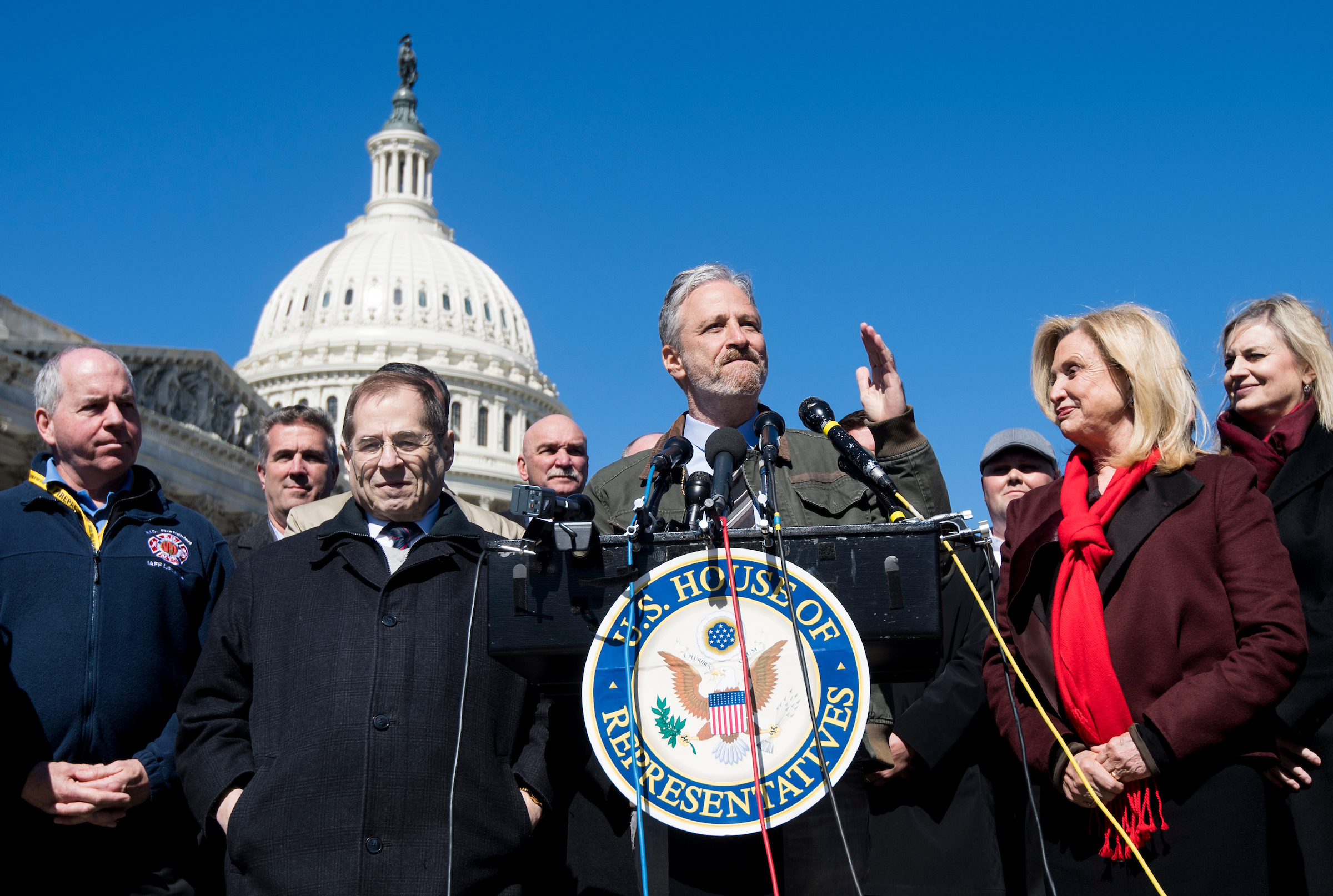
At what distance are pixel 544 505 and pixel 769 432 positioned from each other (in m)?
0.59

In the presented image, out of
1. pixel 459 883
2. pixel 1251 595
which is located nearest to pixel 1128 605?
pixel 1251 595

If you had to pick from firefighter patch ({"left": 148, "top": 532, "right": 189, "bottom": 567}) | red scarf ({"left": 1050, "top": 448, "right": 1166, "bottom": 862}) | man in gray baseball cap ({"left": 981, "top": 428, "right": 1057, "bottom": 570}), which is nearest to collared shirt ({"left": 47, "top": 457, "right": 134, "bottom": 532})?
firefighter patch ({"left": 148, "top": 532, "right": 189, "bottom": 567})

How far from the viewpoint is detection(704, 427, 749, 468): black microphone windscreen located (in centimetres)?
273

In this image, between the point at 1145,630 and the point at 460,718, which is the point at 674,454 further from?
the point at 1145,630

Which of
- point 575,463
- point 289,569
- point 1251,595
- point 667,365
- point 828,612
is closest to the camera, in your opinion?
point 828,612

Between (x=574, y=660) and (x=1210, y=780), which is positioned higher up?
(x=574, y=660)

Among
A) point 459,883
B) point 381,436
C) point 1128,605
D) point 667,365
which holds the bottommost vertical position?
point 459,883

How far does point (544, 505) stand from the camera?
2.42m

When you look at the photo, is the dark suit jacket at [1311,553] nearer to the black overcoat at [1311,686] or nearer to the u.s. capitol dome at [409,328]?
the black overcoat at [1311,686]

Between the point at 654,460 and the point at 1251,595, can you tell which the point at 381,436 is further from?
the point at 1251,595

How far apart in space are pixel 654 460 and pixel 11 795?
2.11 m

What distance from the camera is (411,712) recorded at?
117 inches

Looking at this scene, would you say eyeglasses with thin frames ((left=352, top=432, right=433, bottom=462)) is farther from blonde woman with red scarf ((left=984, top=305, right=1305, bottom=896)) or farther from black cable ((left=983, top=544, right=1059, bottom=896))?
blonde woman with red scarf ((left=984, top=305, right=1305, bottom=896))

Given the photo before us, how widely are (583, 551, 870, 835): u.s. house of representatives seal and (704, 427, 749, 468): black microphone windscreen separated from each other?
366 mm
